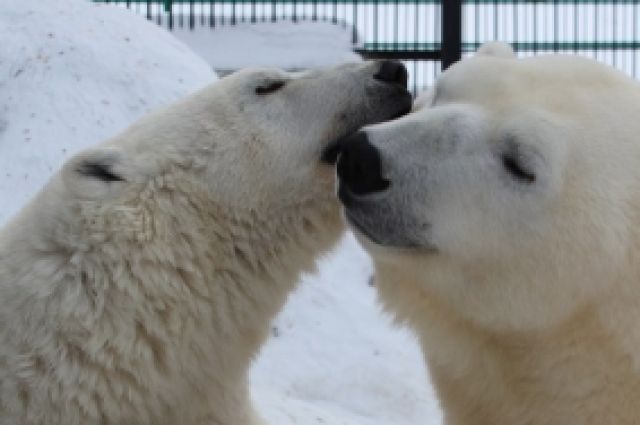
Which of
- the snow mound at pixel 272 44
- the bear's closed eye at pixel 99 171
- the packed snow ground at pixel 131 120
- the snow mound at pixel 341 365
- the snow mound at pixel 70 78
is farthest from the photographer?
the snow mound at pixel 272 44

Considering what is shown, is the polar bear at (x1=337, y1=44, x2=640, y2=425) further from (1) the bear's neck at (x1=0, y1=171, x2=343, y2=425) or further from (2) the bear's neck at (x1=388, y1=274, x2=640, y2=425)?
(1) the bear's neck at (x1=0, y1=171, x2=343, y2=425)

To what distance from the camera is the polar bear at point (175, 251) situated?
3.24m

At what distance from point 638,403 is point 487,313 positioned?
342mm

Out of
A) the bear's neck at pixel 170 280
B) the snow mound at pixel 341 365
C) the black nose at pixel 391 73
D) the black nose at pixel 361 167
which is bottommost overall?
the snow mound at pixel 341 365

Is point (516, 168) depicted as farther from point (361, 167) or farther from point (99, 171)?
point (99, 171)

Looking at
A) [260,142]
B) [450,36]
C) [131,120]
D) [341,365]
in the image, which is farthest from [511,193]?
[450,36]

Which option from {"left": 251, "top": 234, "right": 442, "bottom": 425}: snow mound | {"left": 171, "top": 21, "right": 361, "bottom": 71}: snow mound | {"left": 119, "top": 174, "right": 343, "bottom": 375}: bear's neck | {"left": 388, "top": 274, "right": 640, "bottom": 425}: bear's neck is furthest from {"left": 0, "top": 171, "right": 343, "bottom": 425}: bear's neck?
{"left": 171, "top": 21, "right": 361, "bottom": 71}: snow mound

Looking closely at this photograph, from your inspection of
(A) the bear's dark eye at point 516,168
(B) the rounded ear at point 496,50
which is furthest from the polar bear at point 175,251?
(A) the bear's dark eye at point 516,168

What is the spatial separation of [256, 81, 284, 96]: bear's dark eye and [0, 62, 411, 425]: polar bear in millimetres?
12

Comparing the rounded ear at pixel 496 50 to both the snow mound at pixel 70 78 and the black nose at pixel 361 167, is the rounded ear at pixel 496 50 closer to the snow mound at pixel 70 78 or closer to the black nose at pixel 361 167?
the black nose at pixel 361 167

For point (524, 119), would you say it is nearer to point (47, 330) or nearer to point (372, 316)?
point (47, 330)

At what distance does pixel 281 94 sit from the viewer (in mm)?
3504

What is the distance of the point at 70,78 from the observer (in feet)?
21.7

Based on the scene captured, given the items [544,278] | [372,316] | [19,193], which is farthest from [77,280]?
[372,316]
